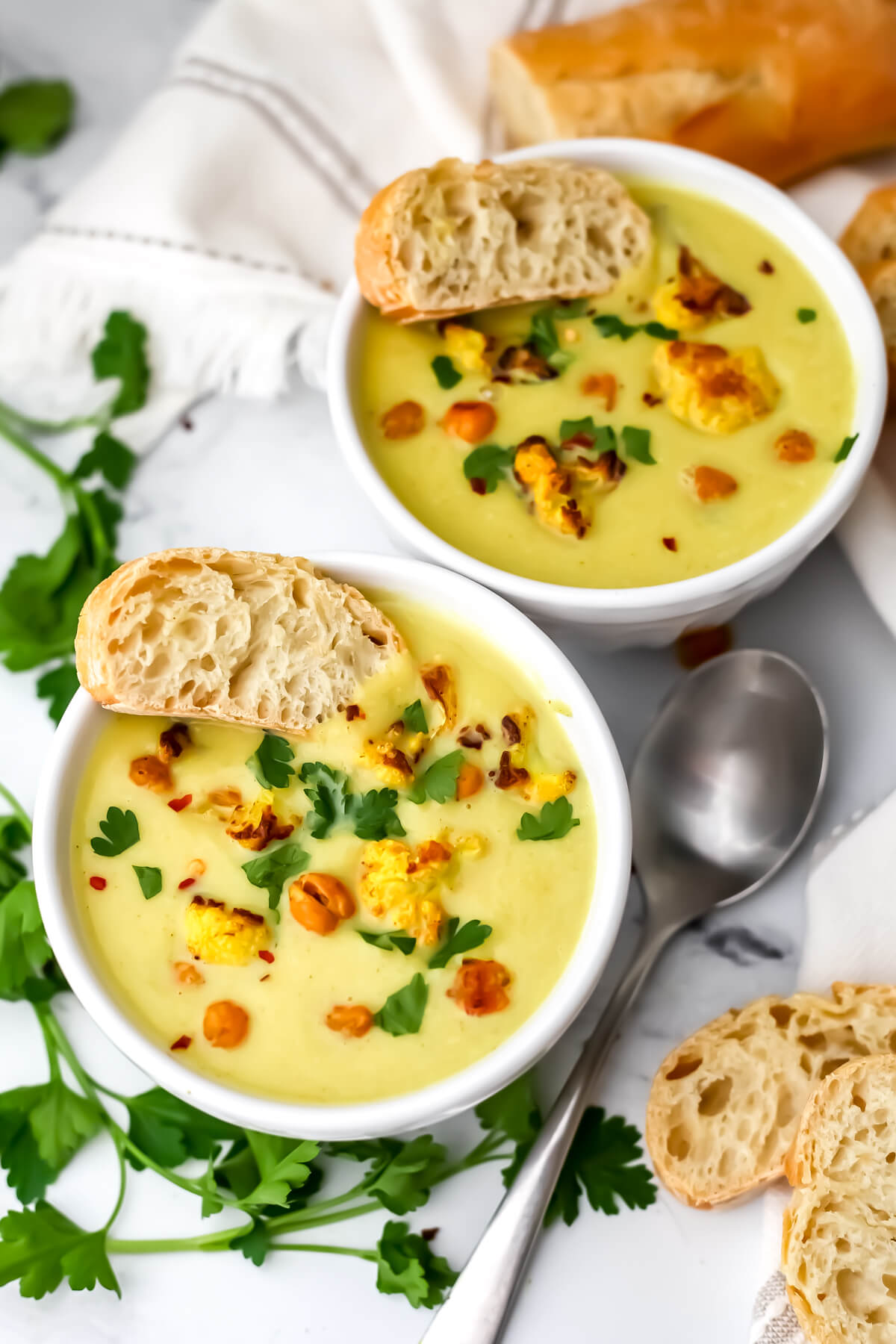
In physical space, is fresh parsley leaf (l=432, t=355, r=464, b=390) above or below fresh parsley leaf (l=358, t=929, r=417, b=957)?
above

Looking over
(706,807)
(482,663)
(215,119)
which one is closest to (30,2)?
(215,119)

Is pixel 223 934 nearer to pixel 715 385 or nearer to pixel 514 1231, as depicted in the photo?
pixel 514 1231

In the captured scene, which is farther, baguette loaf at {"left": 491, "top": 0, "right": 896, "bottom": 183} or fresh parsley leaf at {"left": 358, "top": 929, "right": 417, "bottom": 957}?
baguette loaf at {"left": 491, "top": 0, "right": 896, "bottom": 183}

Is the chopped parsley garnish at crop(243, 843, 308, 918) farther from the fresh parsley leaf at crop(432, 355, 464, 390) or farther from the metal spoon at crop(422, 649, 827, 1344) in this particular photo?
the fresh parsley leaf at crop(432, 355, 464, 390)

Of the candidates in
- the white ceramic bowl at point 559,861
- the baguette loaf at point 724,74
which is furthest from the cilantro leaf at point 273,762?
the baguette loaf at point 724,74

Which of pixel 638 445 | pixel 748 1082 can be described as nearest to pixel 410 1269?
pixel 748 1082

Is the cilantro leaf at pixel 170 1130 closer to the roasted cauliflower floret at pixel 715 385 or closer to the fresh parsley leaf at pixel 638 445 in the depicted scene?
the fresh parsley leaf at pixel 638 445

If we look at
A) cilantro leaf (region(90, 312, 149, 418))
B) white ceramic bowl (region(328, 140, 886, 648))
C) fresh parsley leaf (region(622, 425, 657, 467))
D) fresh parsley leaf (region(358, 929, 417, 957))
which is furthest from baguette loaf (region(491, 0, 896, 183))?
fresh parsley leaf (region(358, 929, 417, 957))
